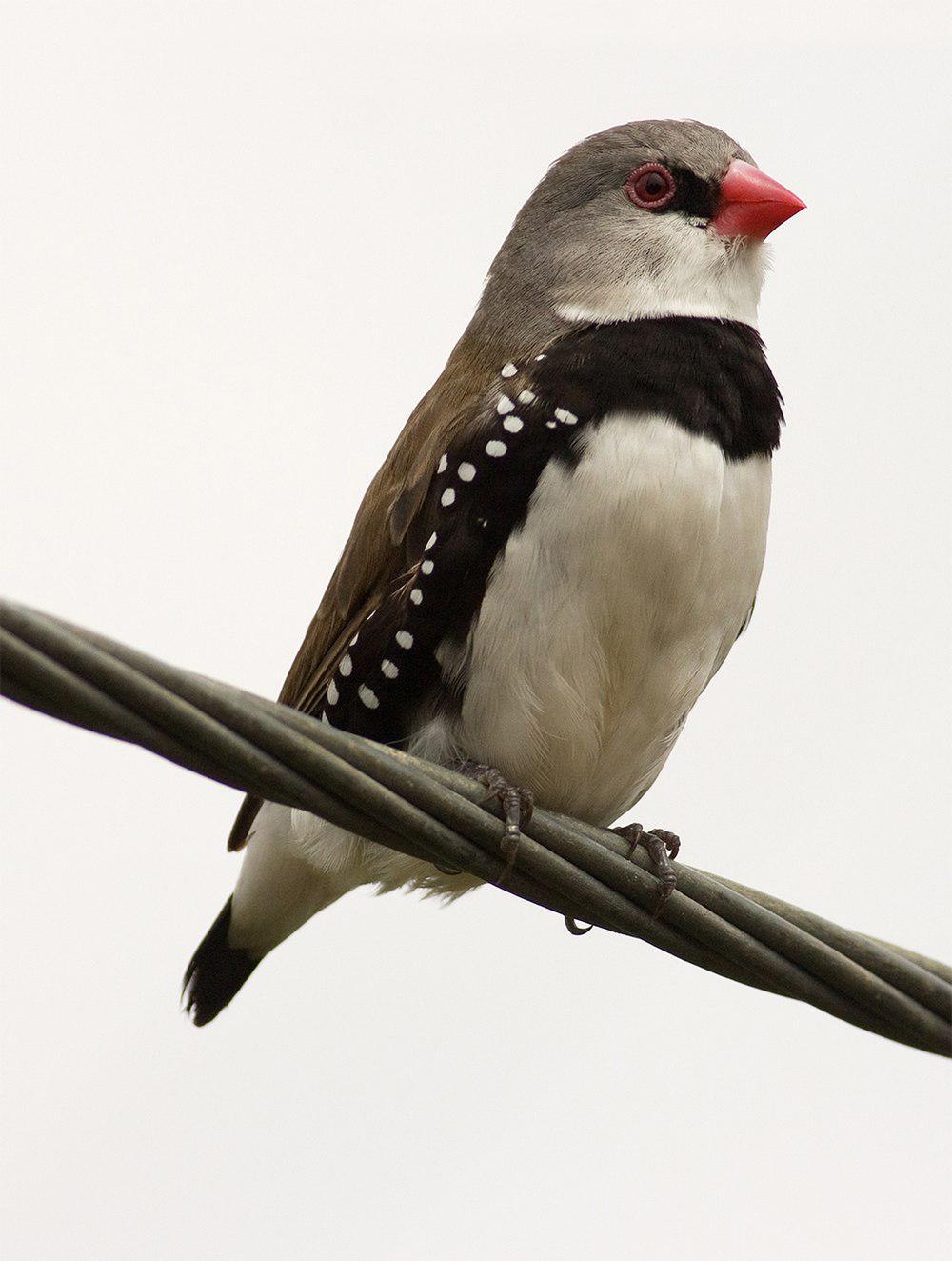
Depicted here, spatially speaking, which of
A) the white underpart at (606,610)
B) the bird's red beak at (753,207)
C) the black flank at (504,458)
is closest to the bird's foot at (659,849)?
the white underpart at (606,610)

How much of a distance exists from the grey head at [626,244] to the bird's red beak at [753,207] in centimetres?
2

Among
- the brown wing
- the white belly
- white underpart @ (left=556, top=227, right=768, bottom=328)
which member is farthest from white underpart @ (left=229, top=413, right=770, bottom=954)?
white underpart @ (left=556, top=227, right=768, bottom=328)

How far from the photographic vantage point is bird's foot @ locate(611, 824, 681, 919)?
3.23 m

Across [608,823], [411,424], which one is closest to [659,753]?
[608,823]

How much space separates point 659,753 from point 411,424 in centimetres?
112

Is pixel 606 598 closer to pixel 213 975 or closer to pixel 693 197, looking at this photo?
pixel 693 197

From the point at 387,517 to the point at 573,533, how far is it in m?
0.71

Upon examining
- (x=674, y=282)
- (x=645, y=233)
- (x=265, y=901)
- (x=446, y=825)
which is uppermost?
(x=645, y=233)

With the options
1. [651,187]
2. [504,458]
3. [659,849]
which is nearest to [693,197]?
[651,187]

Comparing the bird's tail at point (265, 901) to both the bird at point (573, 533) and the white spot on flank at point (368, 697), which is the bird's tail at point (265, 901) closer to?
the bird at point (573, 533)

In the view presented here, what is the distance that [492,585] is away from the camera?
3.91 m

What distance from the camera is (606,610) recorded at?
12.8ft

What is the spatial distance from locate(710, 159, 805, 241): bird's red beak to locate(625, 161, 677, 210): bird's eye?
0.50 ft

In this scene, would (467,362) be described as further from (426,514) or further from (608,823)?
(608,823)
